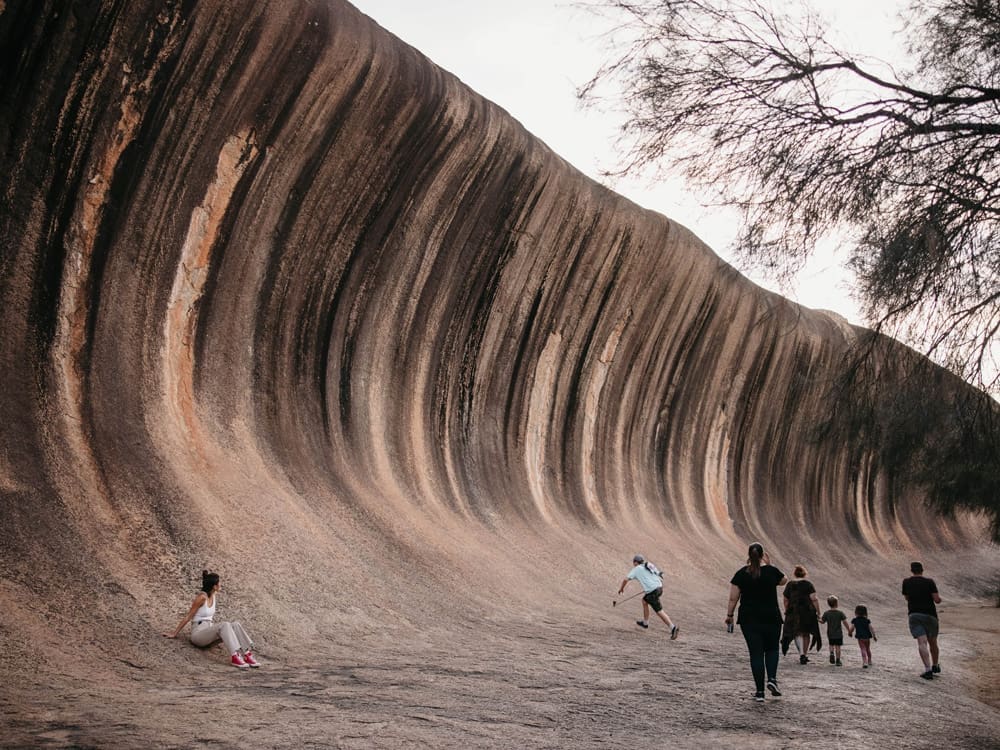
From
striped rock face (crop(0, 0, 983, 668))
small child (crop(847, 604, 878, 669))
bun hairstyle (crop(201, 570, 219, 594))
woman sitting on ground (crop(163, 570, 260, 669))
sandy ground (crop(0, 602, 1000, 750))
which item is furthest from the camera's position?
small child (crop(847, 604, 878, 669))

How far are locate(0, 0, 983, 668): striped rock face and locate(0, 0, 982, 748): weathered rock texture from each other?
3 cm

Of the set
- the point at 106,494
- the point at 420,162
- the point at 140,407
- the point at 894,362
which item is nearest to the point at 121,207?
the point at 140,407

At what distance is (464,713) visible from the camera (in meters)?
5.55

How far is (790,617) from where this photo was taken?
31.2ft

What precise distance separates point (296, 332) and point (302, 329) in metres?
0.11

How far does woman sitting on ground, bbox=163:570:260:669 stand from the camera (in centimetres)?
715

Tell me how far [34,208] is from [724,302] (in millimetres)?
14843

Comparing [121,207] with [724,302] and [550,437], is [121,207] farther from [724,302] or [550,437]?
[724,302]

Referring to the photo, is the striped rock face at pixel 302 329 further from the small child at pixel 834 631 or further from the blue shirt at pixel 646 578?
the small child at pixel 834 631

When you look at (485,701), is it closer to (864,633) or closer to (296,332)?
(864,633)

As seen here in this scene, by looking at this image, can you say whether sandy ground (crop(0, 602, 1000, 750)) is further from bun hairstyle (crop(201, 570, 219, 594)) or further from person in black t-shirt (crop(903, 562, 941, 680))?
bun hairstyle (crop(201, 570, 219, 594))

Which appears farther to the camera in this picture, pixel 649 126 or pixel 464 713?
pixel 649 126

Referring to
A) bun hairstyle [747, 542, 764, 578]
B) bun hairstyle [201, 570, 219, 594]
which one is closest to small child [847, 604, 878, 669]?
bun hairstyle [747, 542, 764, 578]

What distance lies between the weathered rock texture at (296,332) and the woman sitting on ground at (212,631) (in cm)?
37
